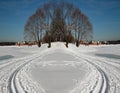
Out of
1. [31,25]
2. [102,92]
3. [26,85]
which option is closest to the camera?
[102,92]

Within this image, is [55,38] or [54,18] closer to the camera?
[54,18]

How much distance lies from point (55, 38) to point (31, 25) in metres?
7.49

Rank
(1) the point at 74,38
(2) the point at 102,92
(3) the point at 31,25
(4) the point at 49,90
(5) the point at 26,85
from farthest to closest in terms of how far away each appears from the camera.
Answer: (1) the point at 74,38 → (3) the point at 31,25 → (5) the point at 26,85 → (4) the point at 49,90 → (2) the point at 102,92

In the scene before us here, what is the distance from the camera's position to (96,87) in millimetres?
5699

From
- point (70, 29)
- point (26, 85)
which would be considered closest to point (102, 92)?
point (26, 85)

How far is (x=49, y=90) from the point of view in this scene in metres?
5.52

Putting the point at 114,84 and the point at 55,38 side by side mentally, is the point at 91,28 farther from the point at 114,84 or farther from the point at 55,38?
the point at 114,84

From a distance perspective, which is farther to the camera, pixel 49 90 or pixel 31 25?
pixel 31 25

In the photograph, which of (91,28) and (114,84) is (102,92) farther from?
(91,28)

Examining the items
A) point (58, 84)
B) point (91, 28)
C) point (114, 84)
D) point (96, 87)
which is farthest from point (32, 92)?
point (91, 28)

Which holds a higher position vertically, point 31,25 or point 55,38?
point 31,25

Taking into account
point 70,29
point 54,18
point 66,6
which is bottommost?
point 70,29

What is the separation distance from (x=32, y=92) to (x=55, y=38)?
39.1 meters

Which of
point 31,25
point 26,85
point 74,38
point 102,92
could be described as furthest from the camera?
point 74,38
